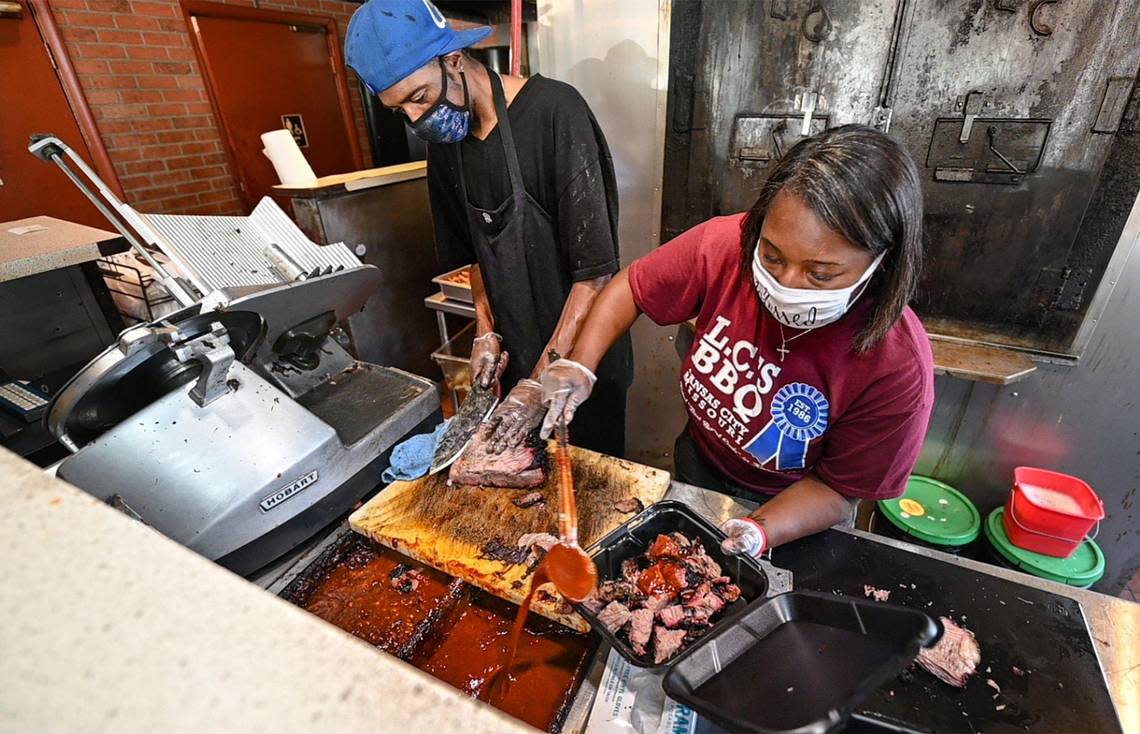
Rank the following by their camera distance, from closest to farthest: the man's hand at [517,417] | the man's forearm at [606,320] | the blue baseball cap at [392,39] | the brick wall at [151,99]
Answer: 1. the blue baseball cap at [392,39]
2. the man's hand at [517,417]
3. the man's forearm at [606,320]
4. the brick wall at [151,99]

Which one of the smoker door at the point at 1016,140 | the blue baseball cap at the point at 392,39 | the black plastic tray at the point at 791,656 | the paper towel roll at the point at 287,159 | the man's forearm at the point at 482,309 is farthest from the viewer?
the paper towel roll at the point at 287,159

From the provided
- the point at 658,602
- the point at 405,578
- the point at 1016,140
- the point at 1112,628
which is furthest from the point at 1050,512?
the point at 405,578

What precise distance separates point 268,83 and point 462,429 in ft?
17.1

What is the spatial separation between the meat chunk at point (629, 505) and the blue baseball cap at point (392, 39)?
4.98 feet

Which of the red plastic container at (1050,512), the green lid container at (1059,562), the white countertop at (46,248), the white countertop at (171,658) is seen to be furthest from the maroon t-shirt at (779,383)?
the white countertop at (46,248)

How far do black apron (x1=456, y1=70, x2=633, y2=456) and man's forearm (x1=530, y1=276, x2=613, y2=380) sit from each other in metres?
0.17

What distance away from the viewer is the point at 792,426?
1.42 metres

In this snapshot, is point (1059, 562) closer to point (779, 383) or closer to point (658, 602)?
point (779, 383)

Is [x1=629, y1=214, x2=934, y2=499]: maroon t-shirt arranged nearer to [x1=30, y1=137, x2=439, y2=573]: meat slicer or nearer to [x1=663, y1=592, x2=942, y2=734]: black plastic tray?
[x1=663, y1=592, x2=942, y2=734]: black plastic tray

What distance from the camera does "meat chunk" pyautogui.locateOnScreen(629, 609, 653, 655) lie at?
1.05 metres

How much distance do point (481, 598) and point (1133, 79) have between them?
3.12m

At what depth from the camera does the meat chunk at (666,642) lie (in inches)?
40.4

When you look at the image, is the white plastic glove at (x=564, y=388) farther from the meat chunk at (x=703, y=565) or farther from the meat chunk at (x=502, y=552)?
the meat chunk at (x=703, y=565)

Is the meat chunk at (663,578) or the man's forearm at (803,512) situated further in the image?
the man's forearm at (803,512)
